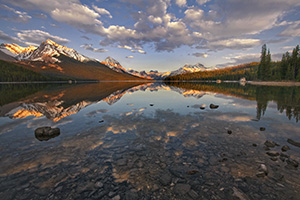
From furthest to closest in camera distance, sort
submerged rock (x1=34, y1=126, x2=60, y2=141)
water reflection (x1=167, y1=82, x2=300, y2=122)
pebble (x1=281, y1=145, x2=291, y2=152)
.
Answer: water reflection (x1=167, y1=82, x2=300, y2=122) → submerged rock (x1=34, y1=126, x2=60, y2=141) → pebble (x1=281, y1=145, x2=291, y2=152)

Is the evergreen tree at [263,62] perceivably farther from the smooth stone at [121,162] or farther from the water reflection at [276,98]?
the smooth stone at [121,162]

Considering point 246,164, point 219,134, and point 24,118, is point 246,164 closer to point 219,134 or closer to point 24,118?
point 219,134

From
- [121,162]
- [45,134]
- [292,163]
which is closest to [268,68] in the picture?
[292,163]

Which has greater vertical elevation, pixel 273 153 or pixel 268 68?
pixel 268 68

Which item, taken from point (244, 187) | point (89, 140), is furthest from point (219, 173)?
point (89, 140)

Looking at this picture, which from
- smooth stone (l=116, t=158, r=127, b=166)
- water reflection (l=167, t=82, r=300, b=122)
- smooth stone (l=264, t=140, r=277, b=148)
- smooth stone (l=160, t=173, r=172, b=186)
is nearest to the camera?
smooth stone (l=160, t=173, r=172, b=186)

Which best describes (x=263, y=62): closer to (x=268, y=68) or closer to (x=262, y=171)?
(x=268, y=68)

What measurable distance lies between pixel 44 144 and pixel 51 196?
671cm

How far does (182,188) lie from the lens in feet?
21.5

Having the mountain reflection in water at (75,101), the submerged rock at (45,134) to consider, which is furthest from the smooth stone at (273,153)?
the submerged rock at (45,134)

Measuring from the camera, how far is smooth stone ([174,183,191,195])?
20.8 feet

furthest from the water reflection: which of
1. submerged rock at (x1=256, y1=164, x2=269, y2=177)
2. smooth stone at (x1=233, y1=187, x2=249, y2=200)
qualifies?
smooth stone at (x1=233, y1=187, x2=249, y2=200)

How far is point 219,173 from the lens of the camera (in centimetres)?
757

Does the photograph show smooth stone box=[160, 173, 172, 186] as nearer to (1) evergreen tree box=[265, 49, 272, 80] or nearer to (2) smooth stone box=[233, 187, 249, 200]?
(2) smooth stone box=[233, 187, 249, 200]
